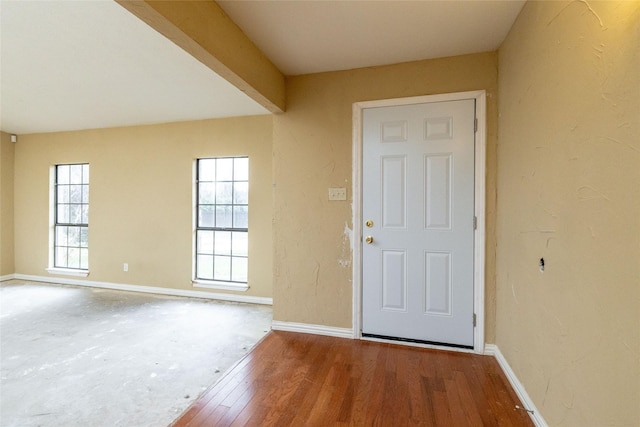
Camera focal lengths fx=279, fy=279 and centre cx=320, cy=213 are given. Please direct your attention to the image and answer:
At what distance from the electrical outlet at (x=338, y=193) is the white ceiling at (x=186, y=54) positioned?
1.08m

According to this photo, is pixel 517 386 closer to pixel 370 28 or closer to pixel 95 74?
pixel 370 28

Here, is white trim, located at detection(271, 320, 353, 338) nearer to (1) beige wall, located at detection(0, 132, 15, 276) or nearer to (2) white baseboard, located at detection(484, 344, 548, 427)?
(2) white baseboard, located at detection(484, 344, 548, 427)

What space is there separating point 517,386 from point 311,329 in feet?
5.19

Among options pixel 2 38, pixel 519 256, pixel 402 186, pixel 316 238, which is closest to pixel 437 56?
pixel 402 186

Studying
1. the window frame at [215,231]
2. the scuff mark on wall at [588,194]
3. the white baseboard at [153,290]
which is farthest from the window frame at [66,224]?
the scuff mark on wall at [588,194]

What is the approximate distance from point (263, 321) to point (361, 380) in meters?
1.44

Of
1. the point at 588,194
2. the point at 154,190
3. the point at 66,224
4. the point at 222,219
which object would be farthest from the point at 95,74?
the point at 588,194

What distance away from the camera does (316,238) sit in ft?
8.59

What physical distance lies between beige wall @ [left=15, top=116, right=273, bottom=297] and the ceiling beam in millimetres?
1330

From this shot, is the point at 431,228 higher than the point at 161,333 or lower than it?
higher

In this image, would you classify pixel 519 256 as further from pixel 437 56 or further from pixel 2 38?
pixel 2 38

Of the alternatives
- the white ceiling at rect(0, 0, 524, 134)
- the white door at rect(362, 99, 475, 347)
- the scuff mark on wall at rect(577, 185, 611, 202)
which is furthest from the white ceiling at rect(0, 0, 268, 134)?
the scuff mark on wall at rect(577, 185, 611, 202)

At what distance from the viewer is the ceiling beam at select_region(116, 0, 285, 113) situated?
1336mm

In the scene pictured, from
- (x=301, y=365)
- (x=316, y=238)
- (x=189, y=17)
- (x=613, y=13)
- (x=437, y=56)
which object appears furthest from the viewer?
(x=316, y=238)
